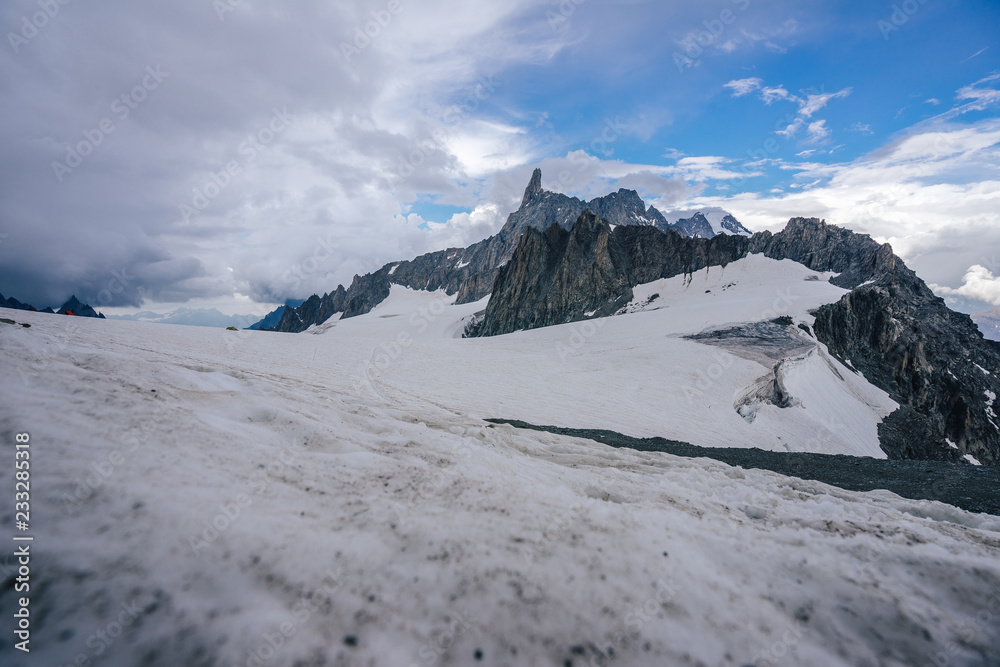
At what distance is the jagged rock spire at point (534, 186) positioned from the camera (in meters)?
133

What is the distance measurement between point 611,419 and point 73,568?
11.0 meters

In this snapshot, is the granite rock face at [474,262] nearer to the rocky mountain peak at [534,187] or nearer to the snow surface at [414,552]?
the rocky mountain peak at [534,187]

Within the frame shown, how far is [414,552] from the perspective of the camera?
8.59ft

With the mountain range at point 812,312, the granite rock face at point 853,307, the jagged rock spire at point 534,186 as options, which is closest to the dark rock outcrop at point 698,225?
the mountain range at point 812,312

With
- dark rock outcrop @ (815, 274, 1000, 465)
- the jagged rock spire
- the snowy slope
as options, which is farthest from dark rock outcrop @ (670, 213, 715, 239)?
the snowy slope

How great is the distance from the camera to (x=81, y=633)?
1.78 meters

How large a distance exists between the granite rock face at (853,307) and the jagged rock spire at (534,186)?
7259 centimetres

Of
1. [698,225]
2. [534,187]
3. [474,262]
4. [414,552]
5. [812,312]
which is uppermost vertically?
[698,225]

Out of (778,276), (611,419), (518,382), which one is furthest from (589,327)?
(778,276)

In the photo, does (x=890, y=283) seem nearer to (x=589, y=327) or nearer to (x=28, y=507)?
(x=589, y=327)

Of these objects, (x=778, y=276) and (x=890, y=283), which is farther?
(x=778, y=276)

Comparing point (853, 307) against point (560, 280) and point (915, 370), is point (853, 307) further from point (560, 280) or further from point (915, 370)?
point (560, 280)

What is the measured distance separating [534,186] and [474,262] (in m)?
33.9

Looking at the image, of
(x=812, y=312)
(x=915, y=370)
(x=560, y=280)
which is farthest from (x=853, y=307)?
(x=560, y=280)
